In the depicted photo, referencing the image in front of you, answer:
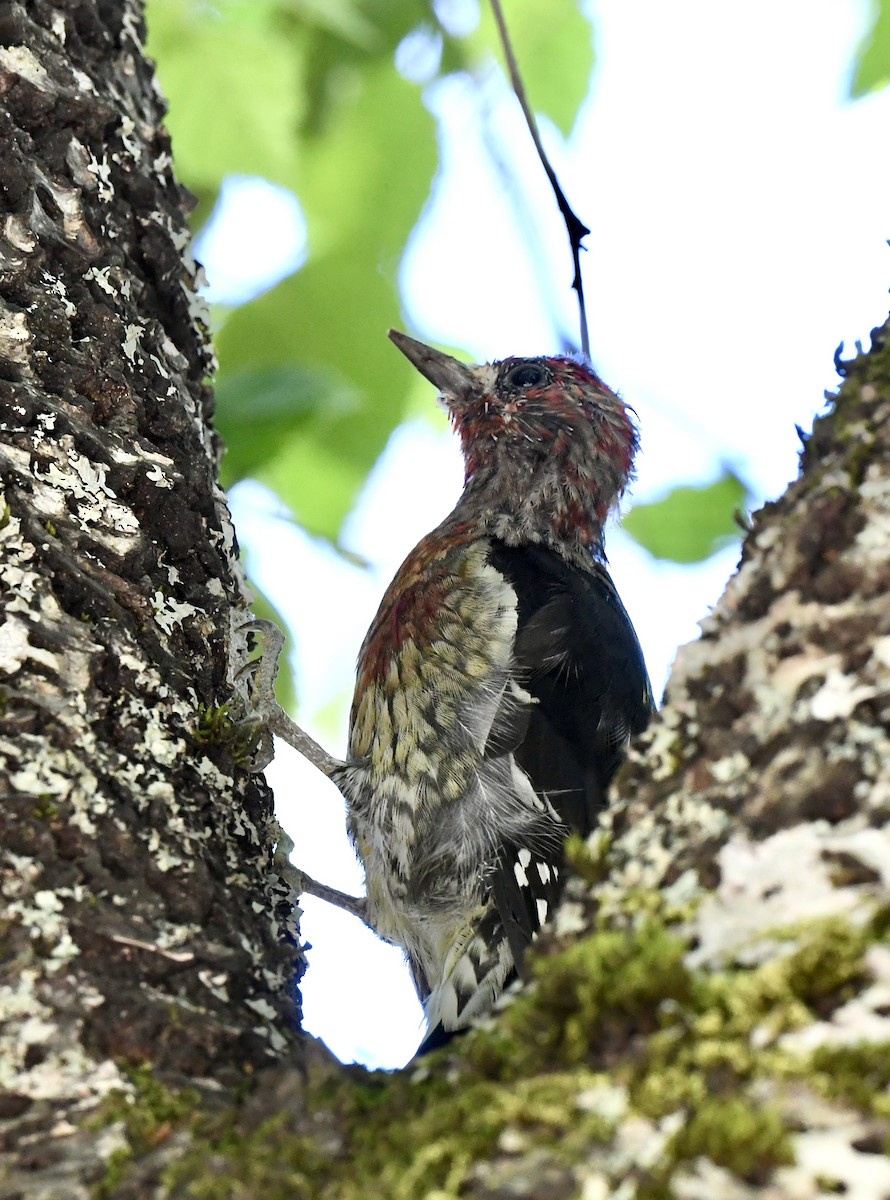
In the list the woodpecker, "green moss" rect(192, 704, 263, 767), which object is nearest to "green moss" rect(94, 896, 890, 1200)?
"green moss" rect(192, 704, 263, 767)

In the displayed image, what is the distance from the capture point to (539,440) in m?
3.61

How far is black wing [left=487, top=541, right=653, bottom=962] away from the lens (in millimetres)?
2332

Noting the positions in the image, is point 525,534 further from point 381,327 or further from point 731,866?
point 731,866

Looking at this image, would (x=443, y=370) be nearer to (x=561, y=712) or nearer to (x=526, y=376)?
(x=526, y=376)

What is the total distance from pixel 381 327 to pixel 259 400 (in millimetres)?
393

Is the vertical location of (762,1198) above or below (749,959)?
below

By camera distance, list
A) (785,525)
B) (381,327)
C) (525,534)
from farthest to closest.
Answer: (525,534) → (381,327) → (785,525)

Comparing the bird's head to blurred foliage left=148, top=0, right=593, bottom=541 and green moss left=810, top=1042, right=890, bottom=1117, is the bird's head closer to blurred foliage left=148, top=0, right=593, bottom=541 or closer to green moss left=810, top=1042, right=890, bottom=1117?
blurred foliage left=148, top=0, right=593, bottom=541

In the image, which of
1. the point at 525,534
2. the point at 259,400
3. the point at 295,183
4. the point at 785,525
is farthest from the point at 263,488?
the point at 785,525

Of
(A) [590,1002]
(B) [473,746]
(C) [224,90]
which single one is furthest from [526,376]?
(A) [590,1002]

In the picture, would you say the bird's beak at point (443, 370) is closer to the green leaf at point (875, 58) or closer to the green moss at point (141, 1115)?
the green leaf at point (875, 58)

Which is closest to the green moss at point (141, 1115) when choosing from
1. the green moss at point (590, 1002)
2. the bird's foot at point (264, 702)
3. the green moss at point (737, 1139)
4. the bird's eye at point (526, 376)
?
the green moss at point (590, 1002)

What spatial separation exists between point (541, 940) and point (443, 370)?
2.58m

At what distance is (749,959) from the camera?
918 mm
